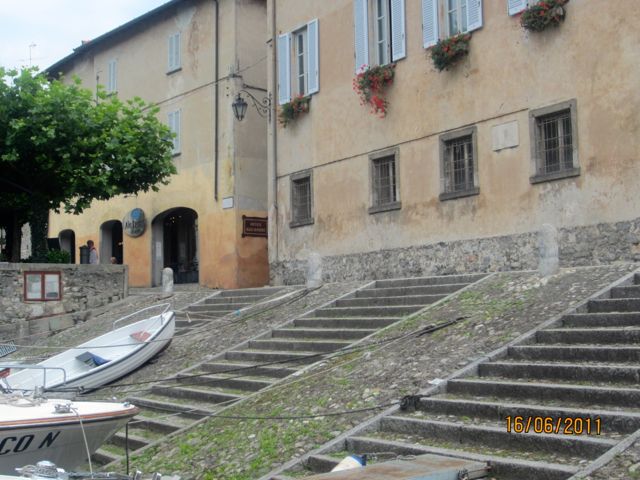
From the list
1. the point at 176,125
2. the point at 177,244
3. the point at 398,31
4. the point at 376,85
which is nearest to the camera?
the point at 398,31

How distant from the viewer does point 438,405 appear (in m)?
8.36

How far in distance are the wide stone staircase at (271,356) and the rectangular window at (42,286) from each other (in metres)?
8.75

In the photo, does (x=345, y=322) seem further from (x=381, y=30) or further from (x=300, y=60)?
(x=300, y=60)

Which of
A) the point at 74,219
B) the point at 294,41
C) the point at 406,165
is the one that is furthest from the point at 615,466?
the point at 74,219

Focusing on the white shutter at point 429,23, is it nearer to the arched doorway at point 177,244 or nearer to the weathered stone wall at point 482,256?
the weathered stone wall at point 482,256

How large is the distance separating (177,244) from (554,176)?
1504 centimetres

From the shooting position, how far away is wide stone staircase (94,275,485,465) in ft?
35.7

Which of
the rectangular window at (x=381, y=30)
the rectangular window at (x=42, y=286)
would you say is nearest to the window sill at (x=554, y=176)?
the rectangular window at (x=381, y=30)

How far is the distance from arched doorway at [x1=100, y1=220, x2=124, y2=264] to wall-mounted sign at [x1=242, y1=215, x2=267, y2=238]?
22.8 feet

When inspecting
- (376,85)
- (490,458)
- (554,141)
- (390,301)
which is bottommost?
(490,458)

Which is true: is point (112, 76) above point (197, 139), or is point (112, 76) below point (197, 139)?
above

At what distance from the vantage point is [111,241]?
2811 centimetres

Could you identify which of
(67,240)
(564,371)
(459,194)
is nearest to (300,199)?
(459,194)

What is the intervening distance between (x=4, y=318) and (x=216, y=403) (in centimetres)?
1036
